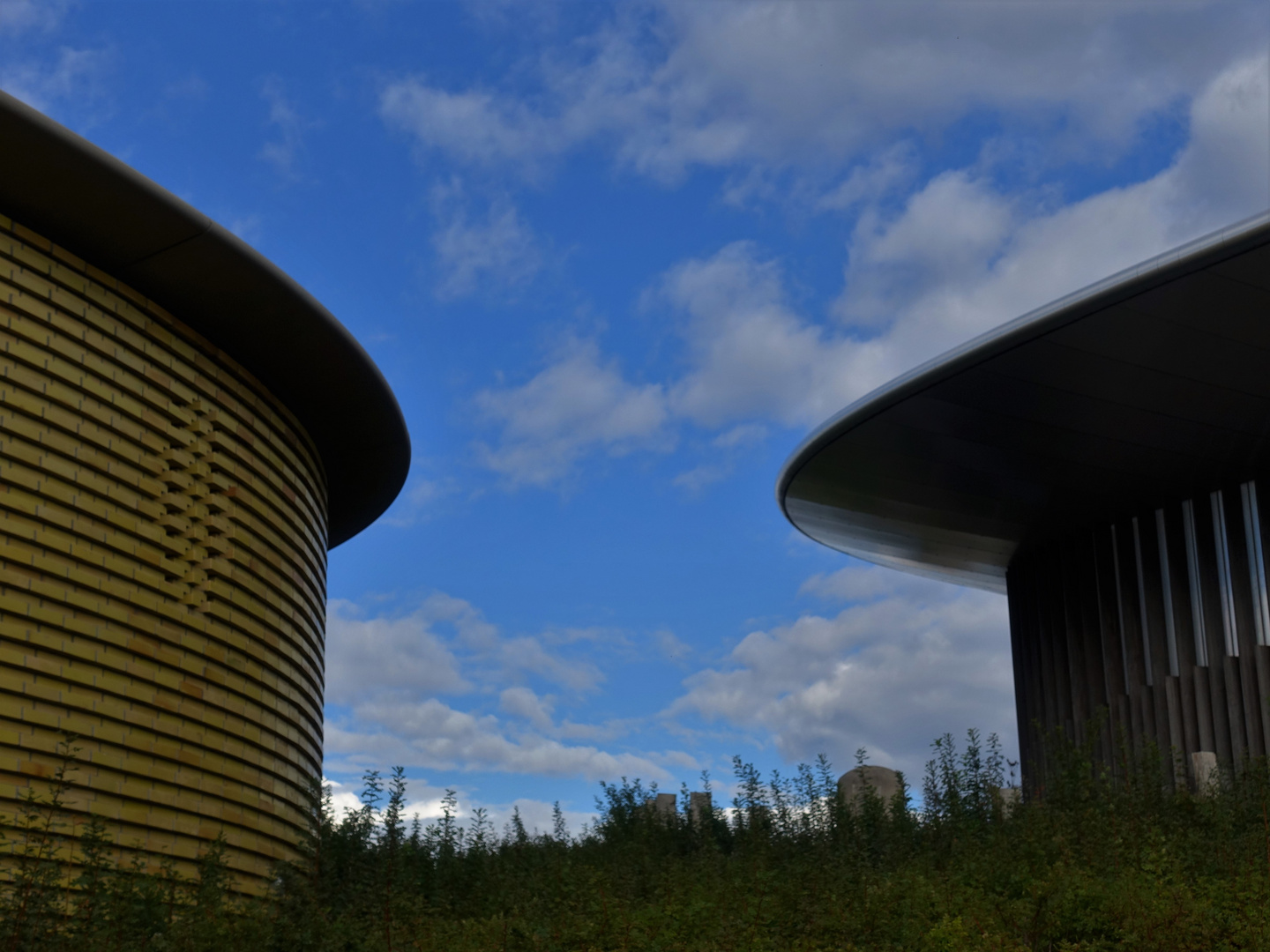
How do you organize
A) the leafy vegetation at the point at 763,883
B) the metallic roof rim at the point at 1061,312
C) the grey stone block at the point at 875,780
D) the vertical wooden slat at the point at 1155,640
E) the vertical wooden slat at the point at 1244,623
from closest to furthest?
the leafy vegetation at the point at 763,883 → the metallic roof rim at the point at 1061,312 → the grey stone block at the point at 875,780 → the vertical wooden slat at the point at 1244,623 → the vertical wooden slat at the point at 1155,640

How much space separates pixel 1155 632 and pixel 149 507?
46.9 feet

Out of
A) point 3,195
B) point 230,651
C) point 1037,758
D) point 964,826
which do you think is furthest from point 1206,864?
point 1037,758

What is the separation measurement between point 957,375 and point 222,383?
788 cm

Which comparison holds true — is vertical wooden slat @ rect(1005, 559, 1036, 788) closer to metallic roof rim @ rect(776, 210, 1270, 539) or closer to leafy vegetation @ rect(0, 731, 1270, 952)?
metallic roof rim @ rect(776, 210, 1270, 539)

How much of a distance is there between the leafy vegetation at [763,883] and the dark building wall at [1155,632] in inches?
189

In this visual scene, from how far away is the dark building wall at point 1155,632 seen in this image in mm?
15938

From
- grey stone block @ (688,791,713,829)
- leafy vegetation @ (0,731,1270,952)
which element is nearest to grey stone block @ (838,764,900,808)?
grey stone block @ (688,791,713,829)

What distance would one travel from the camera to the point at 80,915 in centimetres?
640

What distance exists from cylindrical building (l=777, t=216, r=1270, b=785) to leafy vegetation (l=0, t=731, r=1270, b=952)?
2334 millimetres

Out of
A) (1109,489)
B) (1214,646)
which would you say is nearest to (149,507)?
(1109,489)

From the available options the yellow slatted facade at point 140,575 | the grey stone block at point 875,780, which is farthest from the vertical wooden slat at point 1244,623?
the yellow slatted facade at point 140,575

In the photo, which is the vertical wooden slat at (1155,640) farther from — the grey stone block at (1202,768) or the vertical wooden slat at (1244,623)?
the grey stone block at (1202,768)

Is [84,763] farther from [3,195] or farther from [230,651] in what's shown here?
[3,195]

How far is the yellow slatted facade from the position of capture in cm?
755
